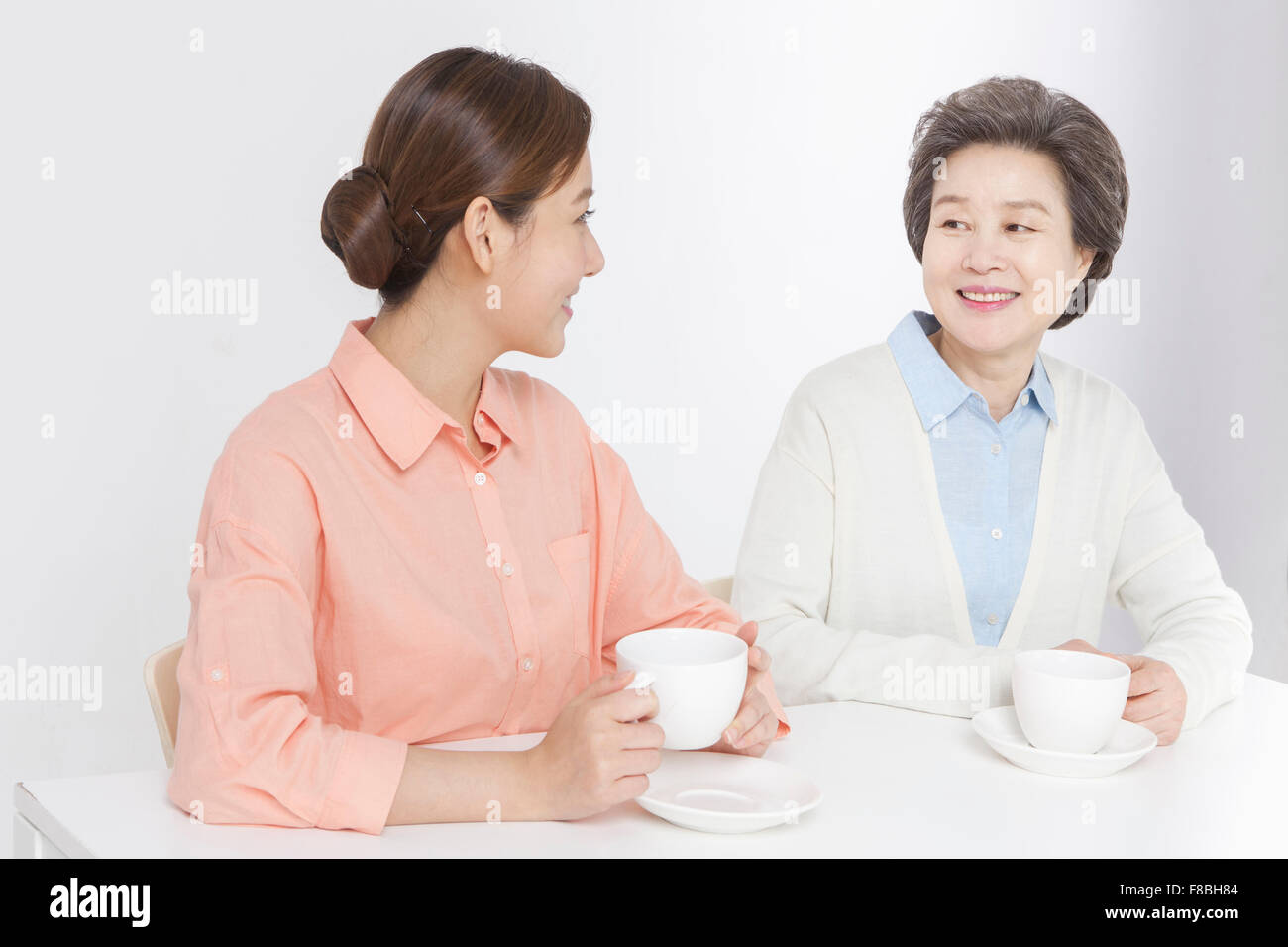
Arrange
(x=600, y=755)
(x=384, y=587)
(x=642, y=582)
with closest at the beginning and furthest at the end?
(x=600, y=755) → (x=384, y=587) → (x=642, y=582)

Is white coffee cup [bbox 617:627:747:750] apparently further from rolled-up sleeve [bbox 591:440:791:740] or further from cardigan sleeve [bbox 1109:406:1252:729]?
cardigan sleeve [bbox 1109:406:1252:729]

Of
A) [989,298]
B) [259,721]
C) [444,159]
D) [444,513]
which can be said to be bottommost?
[259,721]

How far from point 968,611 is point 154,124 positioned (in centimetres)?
179

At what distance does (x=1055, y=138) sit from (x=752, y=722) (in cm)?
100

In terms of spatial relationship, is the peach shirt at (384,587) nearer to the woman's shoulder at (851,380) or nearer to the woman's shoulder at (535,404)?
the woman's shoulder at (535,404)

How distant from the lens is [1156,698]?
1.44 metres

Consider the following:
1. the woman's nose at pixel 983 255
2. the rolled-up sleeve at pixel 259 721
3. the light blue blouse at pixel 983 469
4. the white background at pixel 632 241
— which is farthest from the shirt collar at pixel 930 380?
the white background at pixel 632 241

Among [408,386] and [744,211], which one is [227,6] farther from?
[408,386]

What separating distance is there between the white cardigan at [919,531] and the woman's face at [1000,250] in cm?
13

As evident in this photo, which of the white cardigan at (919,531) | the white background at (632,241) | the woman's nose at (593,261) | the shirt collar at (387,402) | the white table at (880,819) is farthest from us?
the white background at (632,241)

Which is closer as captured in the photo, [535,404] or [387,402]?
[387,402]

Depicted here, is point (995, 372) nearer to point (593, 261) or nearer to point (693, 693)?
point (593, 261)

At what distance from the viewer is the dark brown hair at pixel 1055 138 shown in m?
1.85

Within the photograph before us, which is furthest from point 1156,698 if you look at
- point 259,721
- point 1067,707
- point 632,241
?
point 632,241
